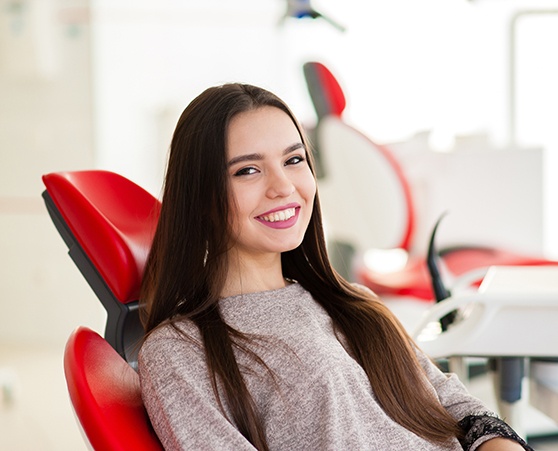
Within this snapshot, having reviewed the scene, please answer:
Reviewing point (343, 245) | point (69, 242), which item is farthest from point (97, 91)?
point (69, 242)

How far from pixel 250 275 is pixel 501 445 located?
0.44 m

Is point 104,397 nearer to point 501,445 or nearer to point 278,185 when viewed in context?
point 278,185

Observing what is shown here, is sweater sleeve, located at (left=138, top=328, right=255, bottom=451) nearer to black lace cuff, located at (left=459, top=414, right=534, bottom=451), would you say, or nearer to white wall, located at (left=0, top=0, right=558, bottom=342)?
black lace cuff, located at (left=459, top=414, right=534, bottom=451)

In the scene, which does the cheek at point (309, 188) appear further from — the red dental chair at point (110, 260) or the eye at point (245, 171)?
the red dental chair at point (110, 260)

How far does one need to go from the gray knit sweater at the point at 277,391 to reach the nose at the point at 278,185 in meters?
0.16

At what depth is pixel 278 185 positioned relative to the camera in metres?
1.21

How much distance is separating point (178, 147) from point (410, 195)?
7.93 ft

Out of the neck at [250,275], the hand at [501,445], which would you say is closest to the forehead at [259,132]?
the neck at [250,275]

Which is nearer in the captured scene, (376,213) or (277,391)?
(277,391)

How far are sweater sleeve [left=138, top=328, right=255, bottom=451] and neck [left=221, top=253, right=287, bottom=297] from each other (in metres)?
0.16

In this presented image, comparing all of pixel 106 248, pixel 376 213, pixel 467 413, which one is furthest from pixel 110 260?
pixel 376 213

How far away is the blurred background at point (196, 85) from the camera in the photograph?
3.70m

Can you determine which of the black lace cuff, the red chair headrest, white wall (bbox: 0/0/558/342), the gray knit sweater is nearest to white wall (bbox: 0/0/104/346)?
white wall (bbox: 0/0/558/342)

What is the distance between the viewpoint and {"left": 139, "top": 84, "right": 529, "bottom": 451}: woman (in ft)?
3.61
